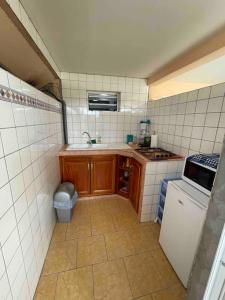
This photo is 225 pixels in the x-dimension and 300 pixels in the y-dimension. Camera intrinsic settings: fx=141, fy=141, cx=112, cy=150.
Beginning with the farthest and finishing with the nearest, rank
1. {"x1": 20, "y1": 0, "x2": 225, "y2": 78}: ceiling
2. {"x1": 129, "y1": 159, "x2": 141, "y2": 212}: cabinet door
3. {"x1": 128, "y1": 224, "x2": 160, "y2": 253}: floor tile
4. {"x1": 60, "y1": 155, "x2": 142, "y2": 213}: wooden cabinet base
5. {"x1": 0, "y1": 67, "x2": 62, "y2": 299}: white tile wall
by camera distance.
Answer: {"x1": 60, "y1": 155, "x2": 142, "y2": 213}: wooden cabinet base
{"x1": 129, "y1": 159, "x2": 141, "y2": 212}: cabinet door
{"x1": 128, "y1": 224, "x2": 160, "y2": 253}: floor tile
{"x1": 20, "y1": 0, "x2": 225, "y2": 78}: ceiling
{"x1": 0, "y1": 67, "x2": 62, "y2": 299}: white tile wall

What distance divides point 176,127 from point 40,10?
1785 mm

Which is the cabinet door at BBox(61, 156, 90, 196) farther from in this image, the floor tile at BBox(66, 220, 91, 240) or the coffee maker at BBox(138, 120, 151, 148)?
the coffee maker at BBox(138, 120, 151, 148)

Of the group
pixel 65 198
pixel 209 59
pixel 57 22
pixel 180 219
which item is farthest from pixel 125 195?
pixel 57 22

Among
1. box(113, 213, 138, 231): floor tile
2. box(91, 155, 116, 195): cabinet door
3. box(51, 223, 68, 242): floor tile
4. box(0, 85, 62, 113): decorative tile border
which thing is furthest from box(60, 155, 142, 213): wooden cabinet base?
box(0, 85, 62, 113): decorative tile border

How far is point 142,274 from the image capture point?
1262 millimetres

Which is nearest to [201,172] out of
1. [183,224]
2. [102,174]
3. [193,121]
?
[183,224]

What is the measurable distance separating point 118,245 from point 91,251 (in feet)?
0.96

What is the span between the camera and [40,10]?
40.7 inches

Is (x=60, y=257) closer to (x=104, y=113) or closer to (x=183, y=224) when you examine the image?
(x=183, y=224)

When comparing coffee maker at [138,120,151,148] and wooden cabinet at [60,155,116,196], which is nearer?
wooden cabinet at [60,155,116,196]

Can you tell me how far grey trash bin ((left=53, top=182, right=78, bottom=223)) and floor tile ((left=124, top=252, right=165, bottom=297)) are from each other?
85 centimetres

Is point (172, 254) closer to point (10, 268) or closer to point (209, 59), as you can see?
point (10, 268)

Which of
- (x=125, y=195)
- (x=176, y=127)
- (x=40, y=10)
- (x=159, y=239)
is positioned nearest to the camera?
(x=40, y=10)

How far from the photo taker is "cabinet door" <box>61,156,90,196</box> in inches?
82.6
